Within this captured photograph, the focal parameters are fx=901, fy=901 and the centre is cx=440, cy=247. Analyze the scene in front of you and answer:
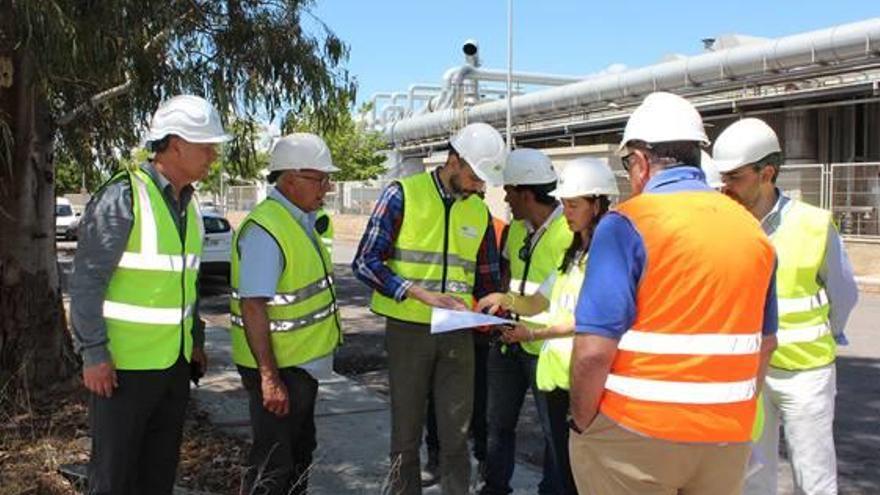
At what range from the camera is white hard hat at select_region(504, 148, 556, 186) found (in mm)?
4594

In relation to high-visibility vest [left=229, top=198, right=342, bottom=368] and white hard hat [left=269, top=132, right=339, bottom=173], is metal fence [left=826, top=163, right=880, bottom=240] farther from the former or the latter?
high-visibility vest [left=229, top=198, right=342, bottom=368]

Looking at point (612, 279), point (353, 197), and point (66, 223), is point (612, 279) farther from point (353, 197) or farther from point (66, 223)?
point (353, 197)

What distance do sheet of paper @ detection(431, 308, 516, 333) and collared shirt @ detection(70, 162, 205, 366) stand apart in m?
1.24

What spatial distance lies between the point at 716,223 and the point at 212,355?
7378 millimetres

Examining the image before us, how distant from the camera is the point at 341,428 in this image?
6.21 metres

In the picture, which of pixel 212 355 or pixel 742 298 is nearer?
pixel 742 298

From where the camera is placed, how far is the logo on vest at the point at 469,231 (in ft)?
13.6

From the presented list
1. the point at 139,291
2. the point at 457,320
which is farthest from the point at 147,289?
the point at 457,320

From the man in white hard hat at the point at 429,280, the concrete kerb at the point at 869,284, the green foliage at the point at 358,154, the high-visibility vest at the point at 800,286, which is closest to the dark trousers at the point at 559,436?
the man in white hard hat at the point at 429,280

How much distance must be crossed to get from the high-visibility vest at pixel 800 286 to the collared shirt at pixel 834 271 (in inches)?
1.4

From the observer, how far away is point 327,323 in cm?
393

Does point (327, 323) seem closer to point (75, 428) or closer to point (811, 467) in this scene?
point (811, 467)

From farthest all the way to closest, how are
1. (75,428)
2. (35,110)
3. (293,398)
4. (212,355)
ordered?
(212,355)
(35,110)
(75,428)
(293,398)

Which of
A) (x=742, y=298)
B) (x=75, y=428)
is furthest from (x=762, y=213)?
(x=75, y=428)
